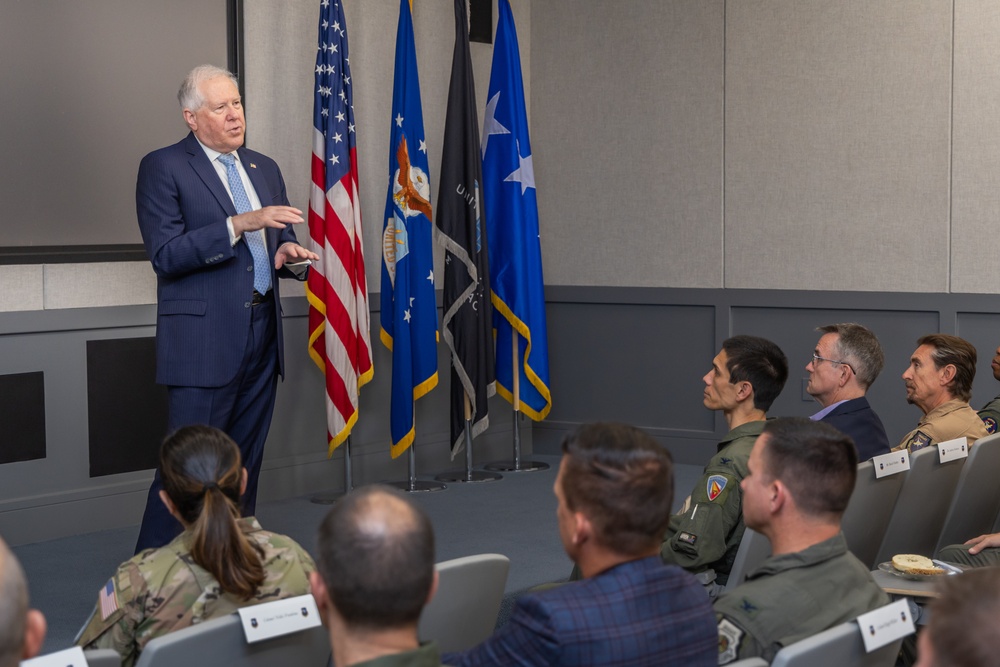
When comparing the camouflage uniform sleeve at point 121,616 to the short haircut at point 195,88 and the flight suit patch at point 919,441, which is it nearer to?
the short haircut at point 195,88

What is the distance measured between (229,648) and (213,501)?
16.5 inches

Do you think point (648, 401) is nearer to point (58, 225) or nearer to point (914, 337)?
point (914, 337)

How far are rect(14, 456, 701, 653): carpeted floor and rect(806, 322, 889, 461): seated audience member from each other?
46.3 inches

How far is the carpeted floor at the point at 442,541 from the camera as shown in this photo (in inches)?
156

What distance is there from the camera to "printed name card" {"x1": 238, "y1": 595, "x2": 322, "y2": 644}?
1.93 m

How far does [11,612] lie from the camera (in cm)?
127

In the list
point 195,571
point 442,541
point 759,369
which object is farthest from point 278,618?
point 442,541

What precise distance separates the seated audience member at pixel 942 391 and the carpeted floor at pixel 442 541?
1397 mm

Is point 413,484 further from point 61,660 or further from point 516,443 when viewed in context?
point 61,660

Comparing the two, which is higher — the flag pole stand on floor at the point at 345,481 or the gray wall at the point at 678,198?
the gray wall at the point at 678,198

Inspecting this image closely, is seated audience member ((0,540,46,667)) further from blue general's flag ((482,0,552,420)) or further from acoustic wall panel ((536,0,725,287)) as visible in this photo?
acoustic wall panel ((536,0,725,287))

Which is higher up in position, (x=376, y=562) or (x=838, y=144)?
(x=838, y=144)

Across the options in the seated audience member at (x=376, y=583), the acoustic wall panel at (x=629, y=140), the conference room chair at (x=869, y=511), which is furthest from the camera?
the acoustic wall panel at (x=629, y=140)

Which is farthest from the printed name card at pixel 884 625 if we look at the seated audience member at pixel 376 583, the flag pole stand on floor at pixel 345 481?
the flag pole stand on floor at pixel 345 481
